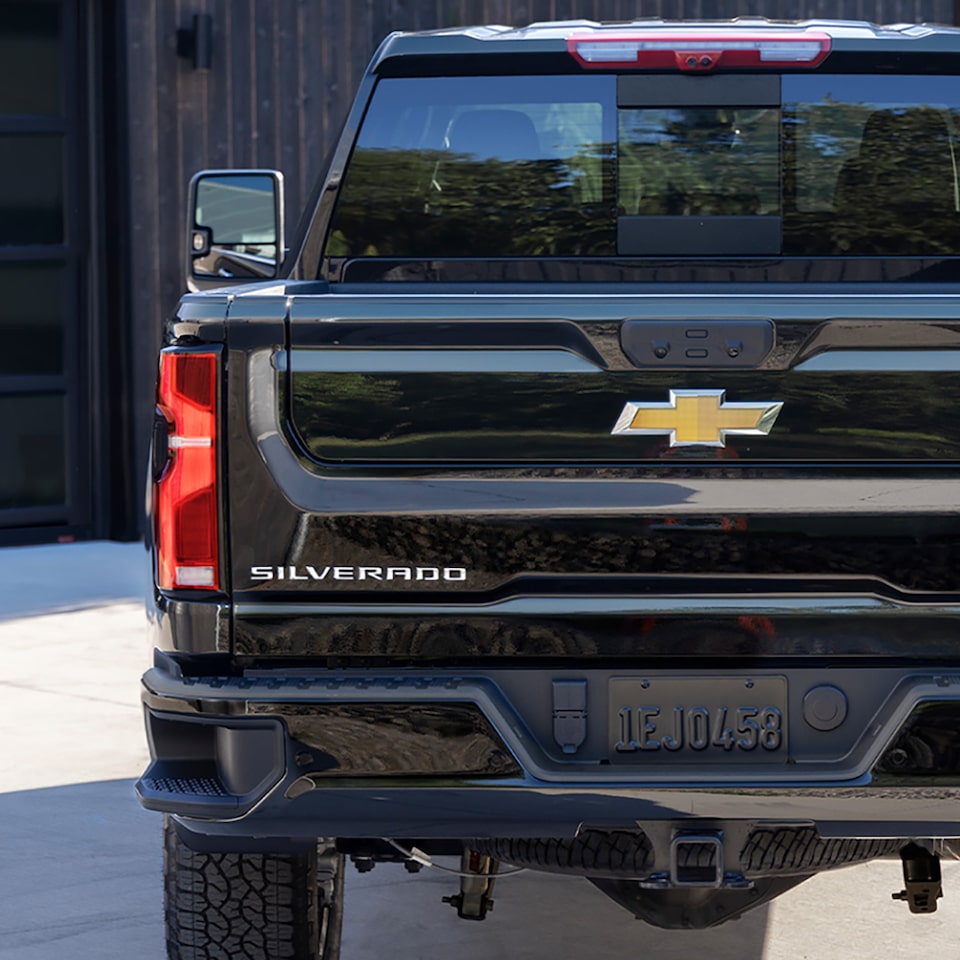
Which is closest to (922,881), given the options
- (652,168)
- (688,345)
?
(688,345)

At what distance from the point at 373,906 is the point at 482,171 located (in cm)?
191

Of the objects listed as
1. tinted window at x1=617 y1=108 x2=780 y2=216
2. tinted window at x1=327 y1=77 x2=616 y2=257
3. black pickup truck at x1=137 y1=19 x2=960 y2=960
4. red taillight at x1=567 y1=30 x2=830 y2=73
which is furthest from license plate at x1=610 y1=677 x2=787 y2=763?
red taillight at x1=567 y1=30 x2=830 y2=73

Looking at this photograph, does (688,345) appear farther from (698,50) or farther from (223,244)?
(223,244)

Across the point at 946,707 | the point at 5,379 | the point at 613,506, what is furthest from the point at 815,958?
the point at 5,379

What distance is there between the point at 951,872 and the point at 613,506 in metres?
2.46

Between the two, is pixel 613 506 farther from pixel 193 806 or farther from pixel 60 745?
pixel 60 745

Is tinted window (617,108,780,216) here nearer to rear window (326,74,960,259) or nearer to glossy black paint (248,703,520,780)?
rear window (326,74,960,259)

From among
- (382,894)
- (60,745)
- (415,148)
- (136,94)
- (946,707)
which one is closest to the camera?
(946,707)

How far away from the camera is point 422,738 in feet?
10.0

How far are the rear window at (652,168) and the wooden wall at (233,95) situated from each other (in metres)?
7.65

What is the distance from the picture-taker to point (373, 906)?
4672 millimetres

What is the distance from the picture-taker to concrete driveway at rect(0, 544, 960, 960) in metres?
4.34

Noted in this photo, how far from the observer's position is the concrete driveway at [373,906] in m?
4.34

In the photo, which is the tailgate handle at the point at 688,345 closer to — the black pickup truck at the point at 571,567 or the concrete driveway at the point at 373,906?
the black pickup truck at the point at 571,567
